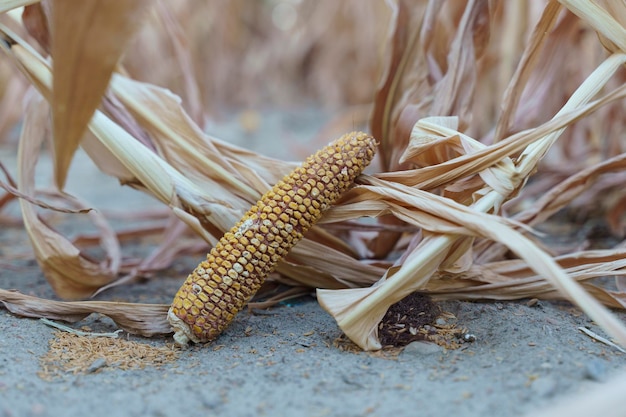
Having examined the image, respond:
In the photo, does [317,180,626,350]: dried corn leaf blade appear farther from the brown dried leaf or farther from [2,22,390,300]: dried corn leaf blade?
the brown dried leaf

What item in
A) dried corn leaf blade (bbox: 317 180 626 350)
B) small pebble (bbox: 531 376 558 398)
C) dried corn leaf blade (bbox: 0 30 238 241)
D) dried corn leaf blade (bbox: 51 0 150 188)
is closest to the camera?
dried corn leaf blade (bbox: 51 0 150 188)

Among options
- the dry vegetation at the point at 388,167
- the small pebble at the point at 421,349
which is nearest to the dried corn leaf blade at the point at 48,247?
the dry vegetation at the point at 388,167

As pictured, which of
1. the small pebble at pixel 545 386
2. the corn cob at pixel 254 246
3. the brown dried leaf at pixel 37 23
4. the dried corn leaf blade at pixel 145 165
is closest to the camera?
the small pebble at pixel 545 386

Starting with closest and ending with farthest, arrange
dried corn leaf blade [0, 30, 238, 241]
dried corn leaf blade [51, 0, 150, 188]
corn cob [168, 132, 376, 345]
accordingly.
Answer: dried corn leaf blade [51, 0, 150, 188] < corn cob [168, 132, 376, 345] < dried corn leaf blade [0, 30, 238, 241]

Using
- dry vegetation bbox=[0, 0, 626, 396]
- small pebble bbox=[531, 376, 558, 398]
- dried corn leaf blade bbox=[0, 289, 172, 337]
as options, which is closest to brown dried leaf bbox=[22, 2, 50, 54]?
dry vegetation bbox=[0, 0, 626, 396]

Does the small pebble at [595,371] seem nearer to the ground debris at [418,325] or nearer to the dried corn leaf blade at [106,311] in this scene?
the ground debris at [418,325]

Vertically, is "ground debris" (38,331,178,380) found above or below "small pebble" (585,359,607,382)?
below

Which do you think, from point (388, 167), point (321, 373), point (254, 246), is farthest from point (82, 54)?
point (388, 167)
